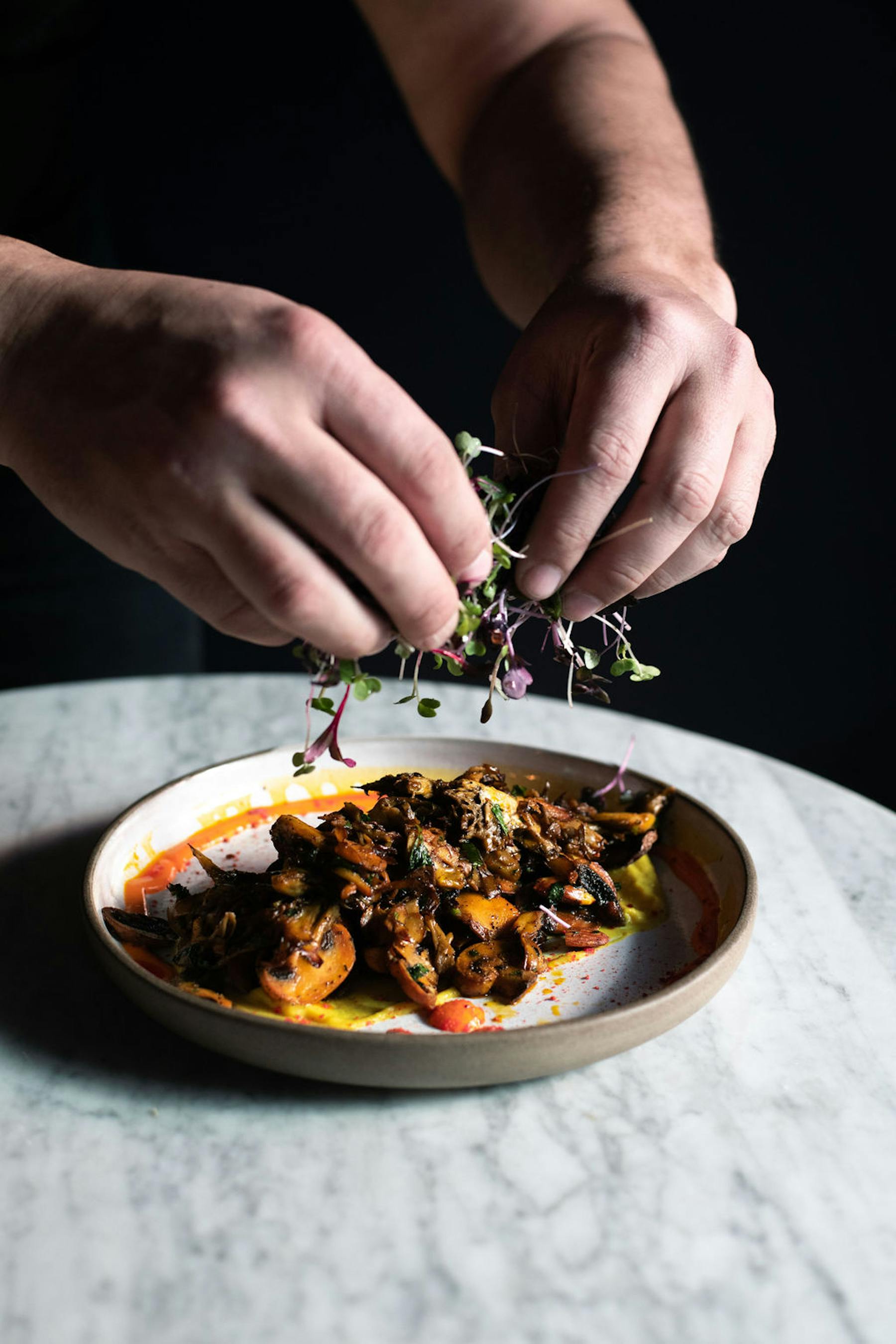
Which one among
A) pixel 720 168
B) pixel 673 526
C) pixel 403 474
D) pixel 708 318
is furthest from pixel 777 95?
pixel 403 474

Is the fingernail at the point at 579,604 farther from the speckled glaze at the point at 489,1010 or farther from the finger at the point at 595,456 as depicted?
the speckled glaze at the point at 489,1010

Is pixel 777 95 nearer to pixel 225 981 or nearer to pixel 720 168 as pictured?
pixel 720 168

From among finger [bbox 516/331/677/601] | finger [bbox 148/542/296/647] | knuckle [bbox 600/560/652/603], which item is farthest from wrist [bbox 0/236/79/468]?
knuckle [bbox 600/560/652/603]

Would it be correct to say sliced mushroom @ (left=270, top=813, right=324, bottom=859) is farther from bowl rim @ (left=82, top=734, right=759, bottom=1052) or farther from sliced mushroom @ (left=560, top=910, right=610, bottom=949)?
sliced mushroom @ (left=560, top=910, right=610, bottom=949)

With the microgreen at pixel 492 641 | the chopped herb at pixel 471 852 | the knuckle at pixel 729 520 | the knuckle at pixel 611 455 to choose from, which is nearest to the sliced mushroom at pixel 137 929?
the microgreen at pixel 492 641

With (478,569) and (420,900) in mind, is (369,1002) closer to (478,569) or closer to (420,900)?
(420,900)

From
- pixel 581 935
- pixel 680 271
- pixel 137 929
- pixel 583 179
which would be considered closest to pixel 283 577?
pixel 137 929
